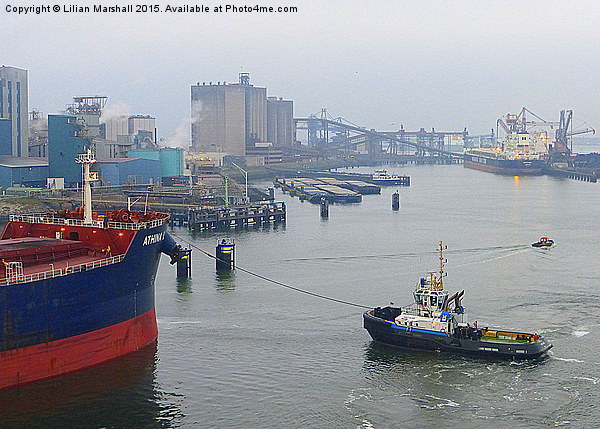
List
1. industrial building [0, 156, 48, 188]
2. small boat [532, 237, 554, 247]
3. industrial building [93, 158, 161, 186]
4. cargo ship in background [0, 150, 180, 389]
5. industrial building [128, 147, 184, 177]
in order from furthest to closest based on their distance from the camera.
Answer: industrial building [128, 147, 184, 177]
industrial building [93, 158, 161, 186]
industrial building [0, 156, 48, 188]
small boat [532, 237, 554, 247]
cargo ship in background [0, 150, 180, 389]

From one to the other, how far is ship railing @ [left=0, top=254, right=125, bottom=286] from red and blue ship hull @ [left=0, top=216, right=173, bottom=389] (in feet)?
0.31

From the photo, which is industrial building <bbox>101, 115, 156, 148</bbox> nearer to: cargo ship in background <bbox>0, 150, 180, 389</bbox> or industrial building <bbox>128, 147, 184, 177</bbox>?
industrial building <bbox>128, 147, 184, 177</bbox>

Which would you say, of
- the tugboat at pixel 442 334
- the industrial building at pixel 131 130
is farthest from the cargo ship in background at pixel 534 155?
the tugboat at pixel 442 334

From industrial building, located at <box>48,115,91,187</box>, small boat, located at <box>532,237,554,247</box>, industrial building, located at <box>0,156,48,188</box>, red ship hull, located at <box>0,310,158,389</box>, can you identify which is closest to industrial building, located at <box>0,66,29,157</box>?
industrial building, located at <box>0,156,48,188</box>

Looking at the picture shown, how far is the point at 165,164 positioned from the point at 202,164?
65.5 ft

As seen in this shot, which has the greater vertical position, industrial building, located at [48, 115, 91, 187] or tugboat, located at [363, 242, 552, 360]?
industrial building, located at [48, 115, 91, 187]

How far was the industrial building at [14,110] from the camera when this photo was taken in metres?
56.2

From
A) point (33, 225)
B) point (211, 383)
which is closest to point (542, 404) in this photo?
point (211, 383)

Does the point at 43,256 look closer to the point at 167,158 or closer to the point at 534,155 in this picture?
the point at 167,158

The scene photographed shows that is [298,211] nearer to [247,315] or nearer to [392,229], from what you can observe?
[392,229]

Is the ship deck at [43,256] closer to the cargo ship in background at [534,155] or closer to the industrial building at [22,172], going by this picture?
the industrial building at [22,172]

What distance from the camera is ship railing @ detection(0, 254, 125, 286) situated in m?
16.2

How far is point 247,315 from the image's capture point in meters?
22.7

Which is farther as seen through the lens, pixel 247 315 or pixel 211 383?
pixel 247 315
